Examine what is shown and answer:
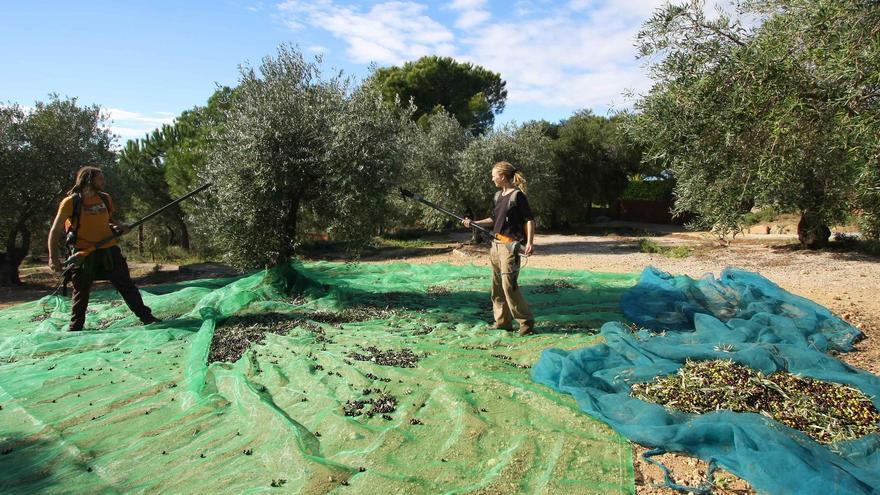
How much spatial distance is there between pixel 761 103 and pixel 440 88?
92.6ft

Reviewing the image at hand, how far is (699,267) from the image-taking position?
12.9 m

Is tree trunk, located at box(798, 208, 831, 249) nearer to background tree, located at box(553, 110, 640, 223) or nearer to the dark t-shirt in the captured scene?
background tree, located at box(553, 110, 640, 223)

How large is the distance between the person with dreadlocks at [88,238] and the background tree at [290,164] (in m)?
1.59

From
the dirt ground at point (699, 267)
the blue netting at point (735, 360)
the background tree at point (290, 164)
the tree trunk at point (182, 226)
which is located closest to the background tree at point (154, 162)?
the tree trunk at point (182, 226)

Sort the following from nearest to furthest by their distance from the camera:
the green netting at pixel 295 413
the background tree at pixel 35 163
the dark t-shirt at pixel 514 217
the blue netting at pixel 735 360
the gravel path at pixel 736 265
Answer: the blue netting at pixel 735 360, the green netting at pixel 295 413, the gravel path at pixel 736 265, the dark t-shirt at pixel 514 217, the background tree at pixel 35 163

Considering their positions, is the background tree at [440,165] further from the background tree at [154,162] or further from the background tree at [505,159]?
the background tree at [154,162]

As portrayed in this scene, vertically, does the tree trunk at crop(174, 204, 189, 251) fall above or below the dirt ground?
above

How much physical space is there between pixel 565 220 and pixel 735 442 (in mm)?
22056

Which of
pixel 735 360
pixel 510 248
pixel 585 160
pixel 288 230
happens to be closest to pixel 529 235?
pixel 510 248

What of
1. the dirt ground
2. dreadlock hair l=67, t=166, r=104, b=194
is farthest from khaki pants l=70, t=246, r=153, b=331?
the dirt ground

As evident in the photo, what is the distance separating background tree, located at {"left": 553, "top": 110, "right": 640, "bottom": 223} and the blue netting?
1672 cm

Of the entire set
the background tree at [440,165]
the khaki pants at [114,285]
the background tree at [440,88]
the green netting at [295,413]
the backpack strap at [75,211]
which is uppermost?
the background tree at [440,88]

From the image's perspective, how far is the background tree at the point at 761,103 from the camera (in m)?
4.47

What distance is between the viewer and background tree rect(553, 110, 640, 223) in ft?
80.9
